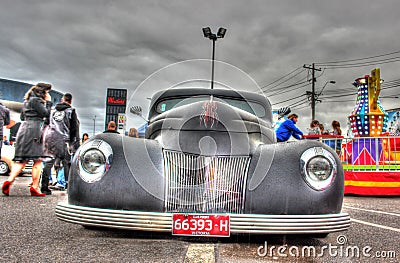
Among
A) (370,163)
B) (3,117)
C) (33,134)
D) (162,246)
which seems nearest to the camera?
(162,246)

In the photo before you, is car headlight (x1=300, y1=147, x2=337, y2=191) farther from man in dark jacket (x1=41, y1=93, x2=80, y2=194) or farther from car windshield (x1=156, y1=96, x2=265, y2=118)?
man in dark jacket (x1=41, y1=93, x2=80, y2=194)

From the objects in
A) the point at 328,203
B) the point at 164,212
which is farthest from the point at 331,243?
the point at 164,212

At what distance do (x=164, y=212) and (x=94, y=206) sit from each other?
484 millimetres

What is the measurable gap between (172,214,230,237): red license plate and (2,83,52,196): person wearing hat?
3787mm

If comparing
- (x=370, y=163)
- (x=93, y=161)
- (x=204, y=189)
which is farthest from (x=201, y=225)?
(x=370, y=163)

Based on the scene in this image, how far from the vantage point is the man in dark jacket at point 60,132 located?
5262 mm

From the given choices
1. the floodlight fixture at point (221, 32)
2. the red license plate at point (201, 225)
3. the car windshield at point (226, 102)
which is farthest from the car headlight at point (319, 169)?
the floodlight fixture at point (221, 32)

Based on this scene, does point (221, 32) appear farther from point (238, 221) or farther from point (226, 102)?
point (238, 221)

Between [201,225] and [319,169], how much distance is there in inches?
36.8

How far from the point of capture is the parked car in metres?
2.09

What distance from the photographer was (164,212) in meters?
2.26

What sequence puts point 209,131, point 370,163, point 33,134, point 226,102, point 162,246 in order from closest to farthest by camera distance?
point 162,246 → point 209,131 → point 226,102 → point 33,134 → point 370,163

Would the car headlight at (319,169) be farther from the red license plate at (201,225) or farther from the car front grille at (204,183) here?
the red license plate at (201,225)

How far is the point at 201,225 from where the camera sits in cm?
207
